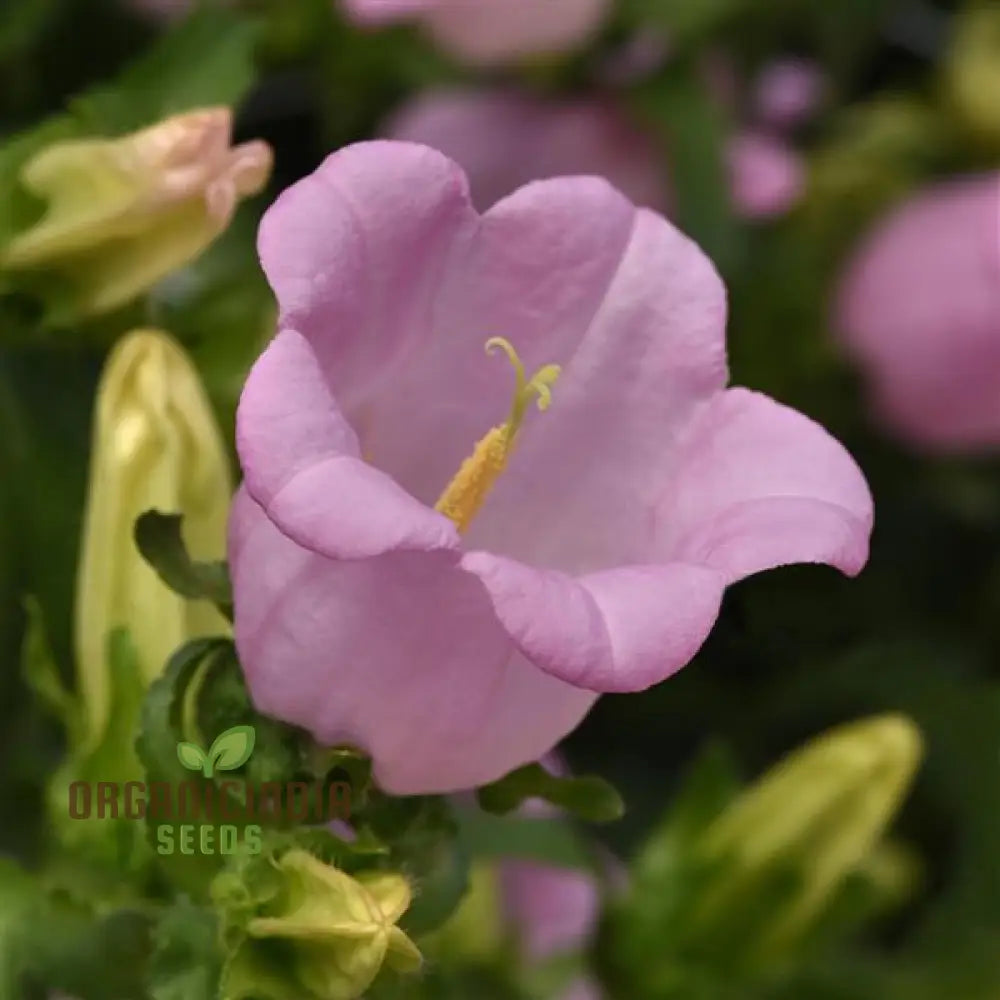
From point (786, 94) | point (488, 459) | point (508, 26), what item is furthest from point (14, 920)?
point (786, 94)

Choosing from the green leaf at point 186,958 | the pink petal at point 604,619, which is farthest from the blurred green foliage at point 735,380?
the pink petal at point 604,619

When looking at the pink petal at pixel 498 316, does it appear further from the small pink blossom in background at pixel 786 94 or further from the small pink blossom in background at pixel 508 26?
the small pink blossom in background at pixel 786 94

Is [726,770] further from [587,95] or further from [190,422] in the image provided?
[587,95]

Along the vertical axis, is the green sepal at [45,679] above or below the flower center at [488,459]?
below

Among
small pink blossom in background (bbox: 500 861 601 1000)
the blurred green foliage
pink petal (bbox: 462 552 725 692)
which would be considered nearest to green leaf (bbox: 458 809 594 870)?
the blurred green foliage

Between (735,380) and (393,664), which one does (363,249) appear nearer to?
(393,664)

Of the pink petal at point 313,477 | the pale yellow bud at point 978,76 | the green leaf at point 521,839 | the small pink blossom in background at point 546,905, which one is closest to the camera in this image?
the pink petal at point 313,477
